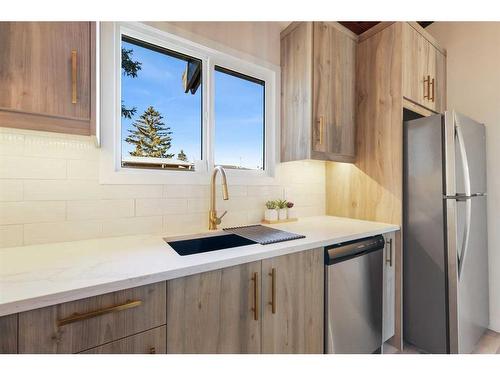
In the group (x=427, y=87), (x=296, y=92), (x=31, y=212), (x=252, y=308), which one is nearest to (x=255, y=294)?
(x=252, y=308)

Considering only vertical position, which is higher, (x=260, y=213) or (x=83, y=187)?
(x=83, y=187)

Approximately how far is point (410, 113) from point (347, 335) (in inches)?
71.4

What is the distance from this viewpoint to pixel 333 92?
5.92 feet

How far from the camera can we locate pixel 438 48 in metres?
2.11

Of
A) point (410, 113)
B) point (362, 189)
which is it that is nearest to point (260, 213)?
point (362, 189)

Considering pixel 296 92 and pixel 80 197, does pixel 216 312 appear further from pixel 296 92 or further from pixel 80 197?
pixel 296 92

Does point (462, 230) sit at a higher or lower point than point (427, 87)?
lower

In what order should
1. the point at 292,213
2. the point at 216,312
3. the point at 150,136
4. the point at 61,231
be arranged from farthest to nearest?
the point at 292,213 → the point at 150,136 → the point at 61,231 → the point at 216,312

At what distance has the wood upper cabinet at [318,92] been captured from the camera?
5.63 ft

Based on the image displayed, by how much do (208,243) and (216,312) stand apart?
0.56 meters

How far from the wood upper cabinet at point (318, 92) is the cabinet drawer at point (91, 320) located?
1.34m

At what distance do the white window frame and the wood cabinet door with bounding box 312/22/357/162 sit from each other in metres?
0.37

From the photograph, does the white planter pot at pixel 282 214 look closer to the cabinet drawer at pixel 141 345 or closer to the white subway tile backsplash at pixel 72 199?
the white subway tile backsplash at pixel 72 199
